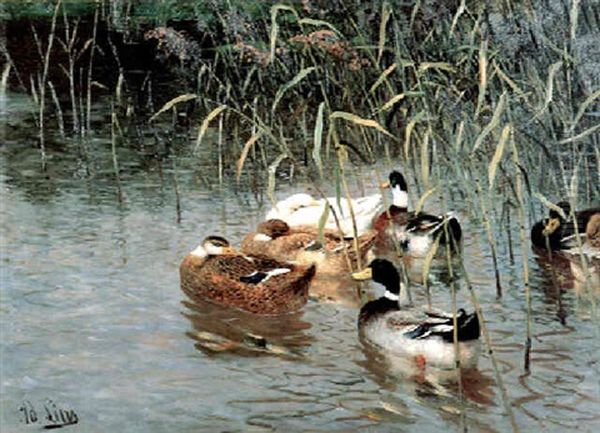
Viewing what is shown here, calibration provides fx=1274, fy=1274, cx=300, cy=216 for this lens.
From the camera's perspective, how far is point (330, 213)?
9.46 m

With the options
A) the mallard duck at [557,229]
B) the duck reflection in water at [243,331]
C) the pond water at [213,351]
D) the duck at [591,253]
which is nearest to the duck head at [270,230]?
the pond water at [213,351]

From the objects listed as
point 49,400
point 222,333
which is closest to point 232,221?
point 222,333

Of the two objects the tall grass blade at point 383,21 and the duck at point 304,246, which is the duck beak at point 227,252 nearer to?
the duck at point 304,246

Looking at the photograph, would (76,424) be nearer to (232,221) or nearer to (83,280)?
(83,280)

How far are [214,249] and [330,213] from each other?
150cm

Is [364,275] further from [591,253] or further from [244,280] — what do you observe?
[591,253]

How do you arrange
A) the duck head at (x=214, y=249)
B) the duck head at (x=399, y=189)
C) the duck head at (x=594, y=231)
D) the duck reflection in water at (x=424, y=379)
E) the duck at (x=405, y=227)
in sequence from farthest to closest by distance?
the duck head at (x=399, y=189)
the duck at (x=405, y=227)
the duck head at (x=594, y=231)
the duck head at (x=214, y=249)
the duck reflection in water at (x=424, y=379)

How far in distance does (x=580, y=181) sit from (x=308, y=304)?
141 inches

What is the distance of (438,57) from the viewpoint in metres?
8.74

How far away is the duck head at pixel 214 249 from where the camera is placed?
818 cm

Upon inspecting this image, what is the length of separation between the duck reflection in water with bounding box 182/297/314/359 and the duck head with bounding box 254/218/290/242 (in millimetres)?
1173

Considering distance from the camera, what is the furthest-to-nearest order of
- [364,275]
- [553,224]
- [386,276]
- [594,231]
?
[553,224] < [594,231] < [364,275] < [386,276]
